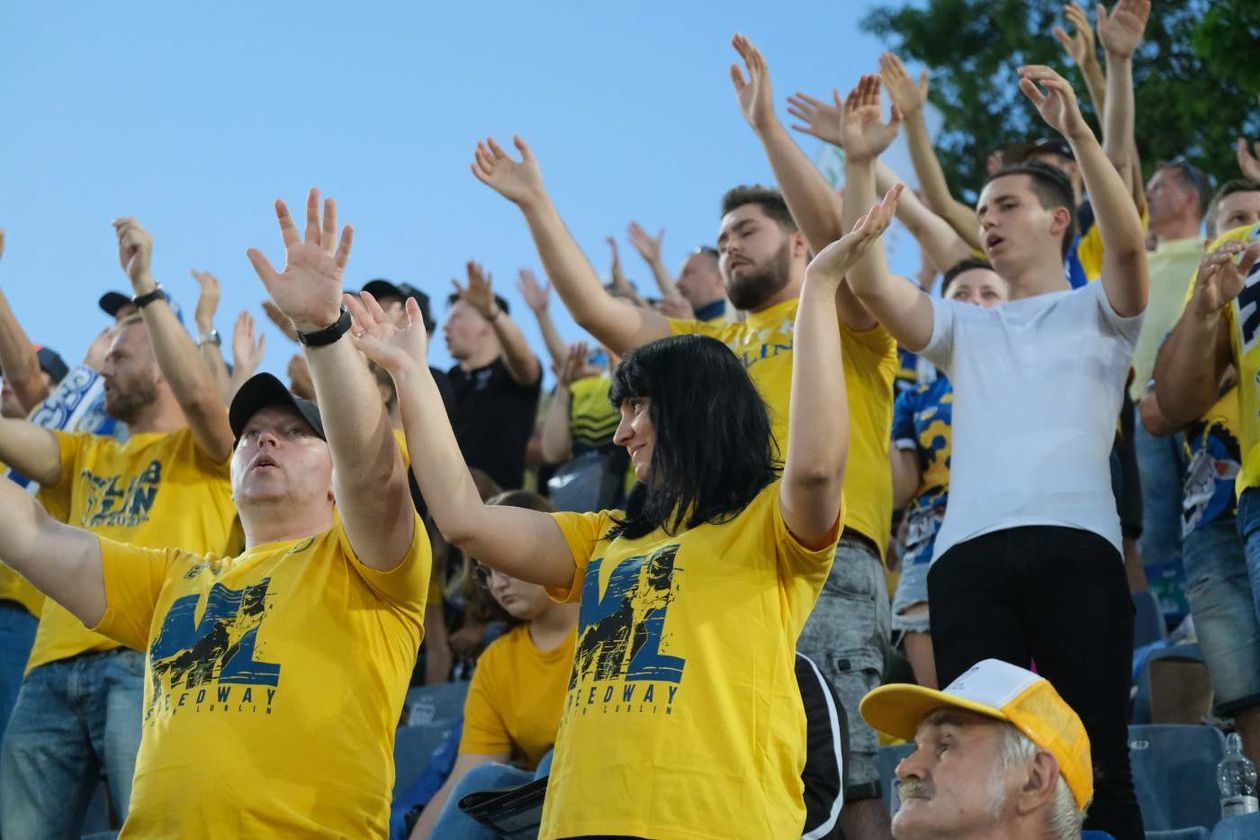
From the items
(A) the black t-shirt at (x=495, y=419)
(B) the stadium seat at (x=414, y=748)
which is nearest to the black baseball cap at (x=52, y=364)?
(A) the black t-shirt at (x=495, y=419)

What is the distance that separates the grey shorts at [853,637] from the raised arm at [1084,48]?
2.14 meters

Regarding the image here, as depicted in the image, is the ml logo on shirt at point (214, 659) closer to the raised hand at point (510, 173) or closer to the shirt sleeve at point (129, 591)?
the shirt sleeve at point (129, 591)

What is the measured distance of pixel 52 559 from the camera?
4141 mm

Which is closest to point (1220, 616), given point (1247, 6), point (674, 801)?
point (674, 801)

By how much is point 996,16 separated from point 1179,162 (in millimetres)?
6936

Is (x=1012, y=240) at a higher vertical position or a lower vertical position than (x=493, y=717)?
higher

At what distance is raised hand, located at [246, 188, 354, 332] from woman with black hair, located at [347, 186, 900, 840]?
11 centimetres

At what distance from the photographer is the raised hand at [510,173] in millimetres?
5152

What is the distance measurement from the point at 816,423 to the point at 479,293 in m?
5.06

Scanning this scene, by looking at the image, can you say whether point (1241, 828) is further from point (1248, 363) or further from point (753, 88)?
point (753, 88)

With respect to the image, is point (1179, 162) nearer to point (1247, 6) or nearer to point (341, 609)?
point (1247, 6)

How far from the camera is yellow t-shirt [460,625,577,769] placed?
5074 millimetres

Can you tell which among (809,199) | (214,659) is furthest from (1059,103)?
(214,659)

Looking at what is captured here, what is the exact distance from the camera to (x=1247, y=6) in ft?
28.5
